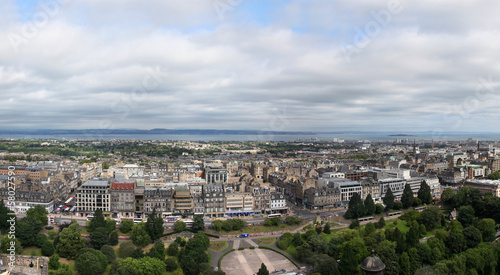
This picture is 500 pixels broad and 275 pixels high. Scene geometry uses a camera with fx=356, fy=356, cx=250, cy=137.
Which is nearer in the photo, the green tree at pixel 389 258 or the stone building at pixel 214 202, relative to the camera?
the green tree at pixel 389 258

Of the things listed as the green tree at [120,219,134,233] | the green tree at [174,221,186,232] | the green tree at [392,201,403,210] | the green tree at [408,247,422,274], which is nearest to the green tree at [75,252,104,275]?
the green tree at [120,219,134,233]

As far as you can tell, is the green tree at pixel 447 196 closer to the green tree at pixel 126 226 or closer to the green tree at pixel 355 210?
the green tree at pixel 355 210

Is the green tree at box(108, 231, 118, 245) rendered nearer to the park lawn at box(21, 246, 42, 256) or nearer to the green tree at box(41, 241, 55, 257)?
the green tree at box(41, 241, 55, 257)

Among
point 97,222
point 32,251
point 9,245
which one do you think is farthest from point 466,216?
point 9,245

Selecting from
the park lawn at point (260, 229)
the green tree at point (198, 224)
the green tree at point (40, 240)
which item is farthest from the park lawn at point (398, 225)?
the green tree at point (40, 240)

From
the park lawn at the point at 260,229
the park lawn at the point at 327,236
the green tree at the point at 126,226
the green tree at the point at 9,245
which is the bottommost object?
the park lawn at the point at 327,236

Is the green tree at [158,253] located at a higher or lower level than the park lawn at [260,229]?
higher
